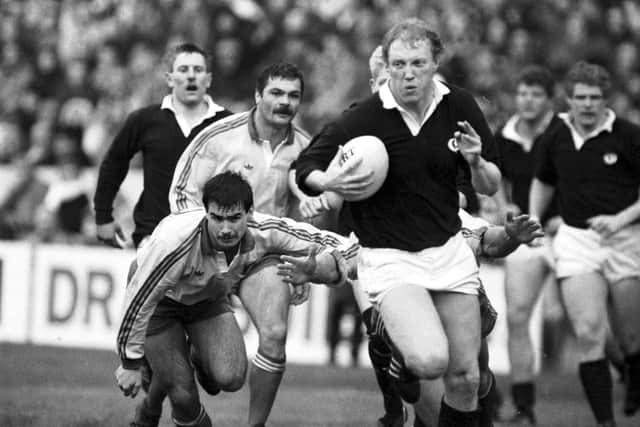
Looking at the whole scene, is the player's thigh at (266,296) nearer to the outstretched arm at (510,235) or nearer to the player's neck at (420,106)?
the outstretched arm at (510,235)

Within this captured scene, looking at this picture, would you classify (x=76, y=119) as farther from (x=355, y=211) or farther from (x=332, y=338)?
(x=355, y=211)

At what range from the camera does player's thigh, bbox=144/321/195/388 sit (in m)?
8.12

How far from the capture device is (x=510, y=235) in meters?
7.85

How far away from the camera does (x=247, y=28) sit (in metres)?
18.1

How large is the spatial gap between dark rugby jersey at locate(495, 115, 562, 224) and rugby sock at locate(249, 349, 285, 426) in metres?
3.70

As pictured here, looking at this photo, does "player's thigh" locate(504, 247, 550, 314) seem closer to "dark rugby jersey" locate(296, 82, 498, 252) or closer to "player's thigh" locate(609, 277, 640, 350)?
"player's thigh" locate(609, 277, 640, 350)

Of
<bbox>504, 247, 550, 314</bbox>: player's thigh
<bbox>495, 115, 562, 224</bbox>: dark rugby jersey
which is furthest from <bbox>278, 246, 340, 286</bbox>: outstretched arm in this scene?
<bbox>495, 115, 562, 224</bbox>: dark rugby jersey

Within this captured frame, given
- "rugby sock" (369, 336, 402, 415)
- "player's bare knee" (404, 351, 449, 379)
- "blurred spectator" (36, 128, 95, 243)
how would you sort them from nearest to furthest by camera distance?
1. "player's bare knee" (404, 351, 449, 379)
2. "rugby sock" (369, 336, 402, 415)
3. "blurred spectator" (36, 128, 95, 243)

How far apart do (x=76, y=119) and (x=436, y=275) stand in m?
10.5

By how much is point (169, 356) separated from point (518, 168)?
426cm

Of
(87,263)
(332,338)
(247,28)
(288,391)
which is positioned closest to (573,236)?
(288,391)

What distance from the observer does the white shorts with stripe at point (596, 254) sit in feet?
34.4

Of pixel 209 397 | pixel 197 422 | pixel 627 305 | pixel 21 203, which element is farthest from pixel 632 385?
pixel 21 203

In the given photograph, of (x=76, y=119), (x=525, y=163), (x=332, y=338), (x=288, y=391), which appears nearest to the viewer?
(x=525, y=163)
